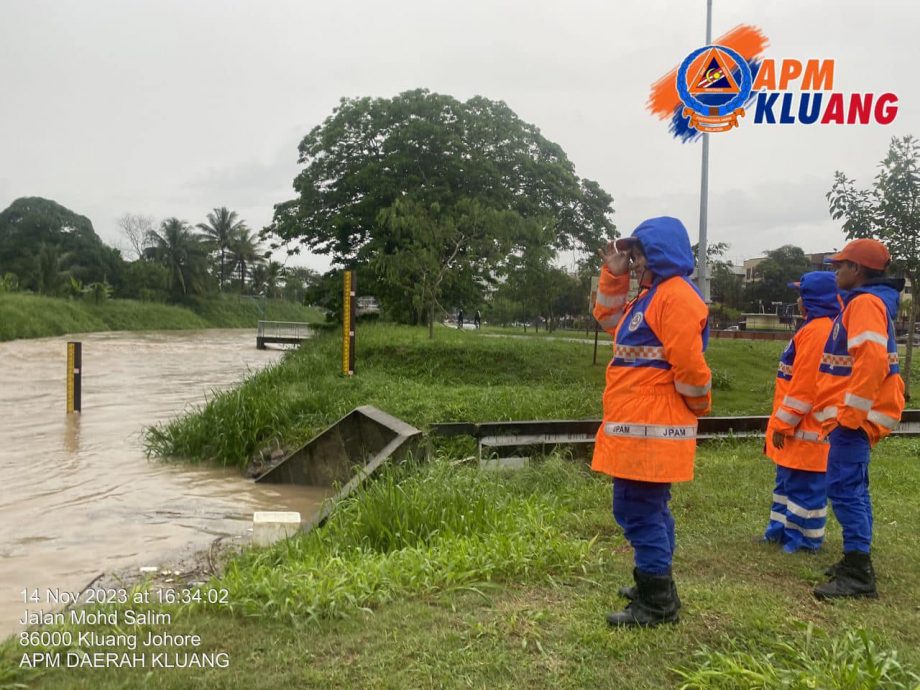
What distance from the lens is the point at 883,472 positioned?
7.18 meters

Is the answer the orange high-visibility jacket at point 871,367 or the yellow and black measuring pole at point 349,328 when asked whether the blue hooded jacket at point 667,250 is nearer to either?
the orange high-visibility jacket at point 871,367

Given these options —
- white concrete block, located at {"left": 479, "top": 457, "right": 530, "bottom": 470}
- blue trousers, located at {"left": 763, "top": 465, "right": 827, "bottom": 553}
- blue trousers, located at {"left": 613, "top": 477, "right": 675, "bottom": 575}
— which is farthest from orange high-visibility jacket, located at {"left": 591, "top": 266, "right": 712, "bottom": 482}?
white concrete block, located at {"left": 479, "top": 457, "right": 530, "bottom": 470}

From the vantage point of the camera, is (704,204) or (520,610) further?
(704,204)

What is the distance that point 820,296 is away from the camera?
4.89 m

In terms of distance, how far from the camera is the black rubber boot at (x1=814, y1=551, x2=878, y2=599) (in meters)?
3.85

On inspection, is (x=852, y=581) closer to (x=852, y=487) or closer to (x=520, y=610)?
(x=852, y=487)

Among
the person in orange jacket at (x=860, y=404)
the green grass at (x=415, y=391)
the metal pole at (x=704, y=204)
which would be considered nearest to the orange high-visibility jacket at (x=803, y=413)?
the person in orange jacket at (x=860, y=404)

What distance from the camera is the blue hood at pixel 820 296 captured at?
4.88 meters

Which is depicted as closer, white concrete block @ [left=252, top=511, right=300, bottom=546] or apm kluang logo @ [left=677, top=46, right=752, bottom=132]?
white concrete block @ [left=252, top=511, right=300, bottom=546]

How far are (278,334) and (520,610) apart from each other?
106 feet

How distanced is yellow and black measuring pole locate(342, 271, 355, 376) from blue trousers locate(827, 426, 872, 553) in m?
9.45

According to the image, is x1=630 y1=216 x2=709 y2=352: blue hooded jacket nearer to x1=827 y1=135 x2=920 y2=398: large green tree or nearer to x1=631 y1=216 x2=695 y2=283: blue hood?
x1=631 y1=216 x2=695 y2=283: blue hood

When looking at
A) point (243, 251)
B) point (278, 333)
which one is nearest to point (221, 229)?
point (243, 251)

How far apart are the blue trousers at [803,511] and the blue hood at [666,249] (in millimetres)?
1987
